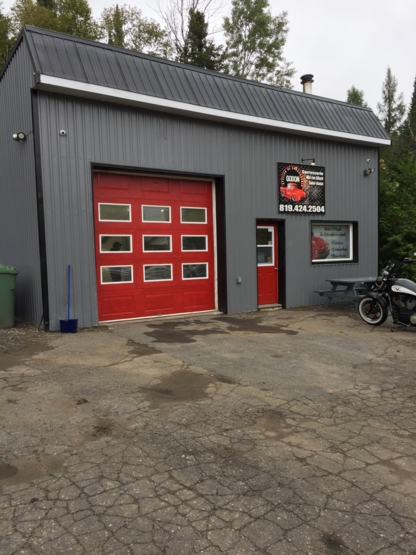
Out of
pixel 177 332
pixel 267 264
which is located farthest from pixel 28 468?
pixel 267 264

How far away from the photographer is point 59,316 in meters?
7.95

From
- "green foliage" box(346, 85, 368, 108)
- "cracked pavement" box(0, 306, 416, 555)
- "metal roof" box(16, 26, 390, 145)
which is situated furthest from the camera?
"green foliage" box(346, 85, 368, 108)

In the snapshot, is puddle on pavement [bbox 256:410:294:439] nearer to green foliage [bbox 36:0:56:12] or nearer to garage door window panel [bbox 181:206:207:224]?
garage door window panel [bbox 181:206:207:224]

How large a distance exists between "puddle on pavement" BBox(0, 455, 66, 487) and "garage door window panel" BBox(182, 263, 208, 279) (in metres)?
6.83

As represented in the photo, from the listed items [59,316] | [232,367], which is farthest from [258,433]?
[59,316]

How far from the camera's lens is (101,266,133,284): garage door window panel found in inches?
345

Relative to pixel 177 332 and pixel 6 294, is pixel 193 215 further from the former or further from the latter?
pixel 6 294

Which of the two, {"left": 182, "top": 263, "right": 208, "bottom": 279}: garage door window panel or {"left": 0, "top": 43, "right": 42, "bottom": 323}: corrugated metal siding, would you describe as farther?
{"left": 182, "top": 263, "right": 208, "bottom": 279}: garage door window panel

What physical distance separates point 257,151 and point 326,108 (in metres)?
2.81

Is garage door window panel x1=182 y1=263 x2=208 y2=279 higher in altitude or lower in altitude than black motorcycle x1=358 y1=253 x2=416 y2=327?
higher

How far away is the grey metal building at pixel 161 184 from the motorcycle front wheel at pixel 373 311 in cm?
264

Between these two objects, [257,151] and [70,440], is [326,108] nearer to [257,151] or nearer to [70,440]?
[257,151]

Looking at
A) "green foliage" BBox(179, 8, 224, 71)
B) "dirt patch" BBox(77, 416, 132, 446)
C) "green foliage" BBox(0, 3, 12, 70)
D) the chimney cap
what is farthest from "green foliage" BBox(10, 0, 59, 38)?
"dirt patch" BBox(77, 416, 132, 446)

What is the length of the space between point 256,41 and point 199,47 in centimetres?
608
